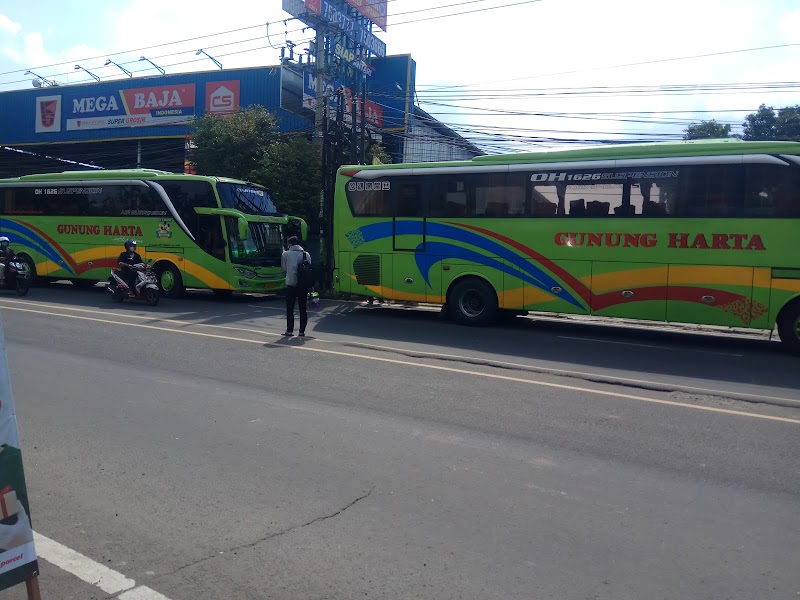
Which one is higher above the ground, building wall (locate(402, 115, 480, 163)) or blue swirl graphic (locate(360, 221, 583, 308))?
building wall (locate(402, 115, 480, 163))

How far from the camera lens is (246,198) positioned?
19.3 metres

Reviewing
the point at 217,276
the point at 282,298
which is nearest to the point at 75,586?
the point at 217,276

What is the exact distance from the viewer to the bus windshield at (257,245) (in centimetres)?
1861

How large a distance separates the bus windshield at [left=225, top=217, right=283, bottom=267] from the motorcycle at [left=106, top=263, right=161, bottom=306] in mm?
2259

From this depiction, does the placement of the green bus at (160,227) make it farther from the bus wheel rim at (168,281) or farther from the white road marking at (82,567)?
the white road marking at (82,567)

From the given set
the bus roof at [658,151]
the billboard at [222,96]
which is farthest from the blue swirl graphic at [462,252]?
the billboard at [222,96]

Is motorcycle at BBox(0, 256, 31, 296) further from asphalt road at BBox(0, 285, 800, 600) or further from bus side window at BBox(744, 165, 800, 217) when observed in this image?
bus side window at BBox(744, 165, 800, 217)

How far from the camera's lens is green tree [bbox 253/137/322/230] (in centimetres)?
2302

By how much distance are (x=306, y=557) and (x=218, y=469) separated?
1708mm

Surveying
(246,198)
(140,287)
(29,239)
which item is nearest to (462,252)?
(246,198)

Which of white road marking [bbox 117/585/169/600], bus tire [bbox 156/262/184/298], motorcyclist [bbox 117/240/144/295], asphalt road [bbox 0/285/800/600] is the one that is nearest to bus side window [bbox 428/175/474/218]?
asphalt road [bbox 0/285/800/600]

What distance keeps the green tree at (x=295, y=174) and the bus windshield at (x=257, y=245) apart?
142 inches

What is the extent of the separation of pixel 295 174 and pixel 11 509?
20535 millimetres

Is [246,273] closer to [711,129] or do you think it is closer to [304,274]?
[304,274]
